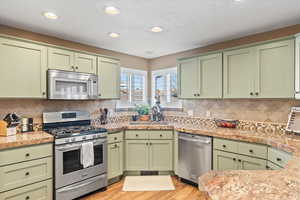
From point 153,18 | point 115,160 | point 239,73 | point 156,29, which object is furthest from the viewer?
point 115,160

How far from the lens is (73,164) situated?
2465mm

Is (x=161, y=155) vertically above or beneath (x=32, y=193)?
above

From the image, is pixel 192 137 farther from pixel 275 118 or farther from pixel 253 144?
pixel 275 118

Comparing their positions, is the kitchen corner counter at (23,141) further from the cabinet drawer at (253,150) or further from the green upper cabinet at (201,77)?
the cabinet drawer at (253,150)

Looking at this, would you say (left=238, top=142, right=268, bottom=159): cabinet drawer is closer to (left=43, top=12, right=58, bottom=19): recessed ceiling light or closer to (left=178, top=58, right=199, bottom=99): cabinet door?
(left=178, top=58, right=199, bottom=99): cabinet door

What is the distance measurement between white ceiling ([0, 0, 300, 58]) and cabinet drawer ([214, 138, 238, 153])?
162cm

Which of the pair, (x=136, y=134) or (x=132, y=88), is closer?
(x=136, y=134)

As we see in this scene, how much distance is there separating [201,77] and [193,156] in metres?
1.34

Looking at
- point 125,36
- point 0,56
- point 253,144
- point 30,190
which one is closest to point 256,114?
point 253,144

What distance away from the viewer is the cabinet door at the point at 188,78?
3.21 meters

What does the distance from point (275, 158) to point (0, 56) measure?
3485 millimetres

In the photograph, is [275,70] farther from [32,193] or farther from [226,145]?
[32,193]

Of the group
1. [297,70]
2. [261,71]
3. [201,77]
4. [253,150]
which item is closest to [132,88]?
[201,77]

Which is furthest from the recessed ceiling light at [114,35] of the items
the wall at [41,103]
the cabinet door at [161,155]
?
the cabinet door at [161,155]
